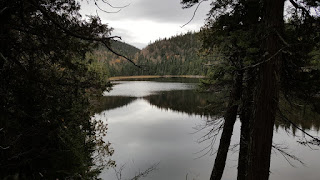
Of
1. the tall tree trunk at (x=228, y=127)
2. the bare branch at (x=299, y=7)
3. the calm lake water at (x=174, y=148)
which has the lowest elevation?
the calm lake water at (x=174, y=148)

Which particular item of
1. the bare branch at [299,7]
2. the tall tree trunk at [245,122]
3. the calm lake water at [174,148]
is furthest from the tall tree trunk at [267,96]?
the calm lake water at [174,148]

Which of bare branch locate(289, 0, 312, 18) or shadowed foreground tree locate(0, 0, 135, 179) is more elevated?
bare branch locate(289, 0, 312, 18)

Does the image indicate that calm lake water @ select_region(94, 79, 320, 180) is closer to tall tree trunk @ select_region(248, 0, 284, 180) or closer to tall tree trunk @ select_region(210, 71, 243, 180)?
tall tree trunk @ select_region(210, 71, 243, 180)

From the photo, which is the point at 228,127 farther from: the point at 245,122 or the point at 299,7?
the point at 299,7

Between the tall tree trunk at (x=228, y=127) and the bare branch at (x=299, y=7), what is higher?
the bare branch at (x=299, y=7)

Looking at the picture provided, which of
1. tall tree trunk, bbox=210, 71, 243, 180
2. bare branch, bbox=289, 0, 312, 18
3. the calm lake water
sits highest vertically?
bare branch, bbox=289, 0, 312, 18

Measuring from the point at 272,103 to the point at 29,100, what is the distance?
3998mm

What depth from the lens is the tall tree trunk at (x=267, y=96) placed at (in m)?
3.46

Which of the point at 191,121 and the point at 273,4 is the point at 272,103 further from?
the point at 191,121

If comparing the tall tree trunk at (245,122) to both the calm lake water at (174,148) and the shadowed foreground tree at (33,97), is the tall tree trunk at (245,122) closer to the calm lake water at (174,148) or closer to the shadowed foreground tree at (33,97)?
the calm lake water at (174,148)

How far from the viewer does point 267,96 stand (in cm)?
357

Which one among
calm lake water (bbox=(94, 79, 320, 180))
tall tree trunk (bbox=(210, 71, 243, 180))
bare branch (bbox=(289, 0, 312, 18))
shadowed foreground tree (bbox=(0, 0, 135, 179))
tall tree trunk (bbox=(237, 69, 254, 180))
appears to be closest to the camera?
shadowed foreground tree (bbox=(0, 0, 135, 179))

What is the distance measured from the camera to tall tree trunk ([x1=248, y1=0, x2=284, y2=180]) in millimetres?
3461

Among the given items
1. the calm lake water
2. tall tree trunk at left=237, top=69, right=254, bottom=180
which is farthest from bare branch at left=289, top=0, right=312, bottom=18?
the calm lake water
